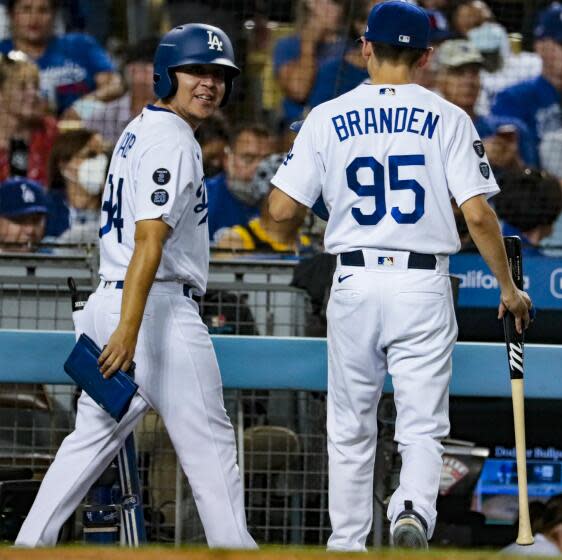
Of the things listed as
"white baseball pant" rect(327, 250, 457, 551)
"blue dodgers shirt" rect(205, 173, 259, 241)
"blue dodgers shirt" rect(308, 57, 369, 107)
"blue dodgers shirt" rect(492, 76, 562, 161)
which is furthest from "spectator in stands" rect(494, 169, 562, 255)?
"white baseball pant" rect(327, 250, 457, 551)

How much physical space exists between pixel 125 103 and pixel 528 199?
9.84 feet

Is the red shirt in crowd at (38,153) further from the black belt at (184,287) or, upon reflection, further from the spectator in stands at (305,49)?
the black belt at (184,287)

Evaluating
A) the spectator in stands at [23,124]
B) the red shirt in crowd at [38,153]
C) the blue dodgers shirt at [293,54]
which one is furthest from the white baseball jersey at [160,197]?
the blue dodgers shirt at [293,54]

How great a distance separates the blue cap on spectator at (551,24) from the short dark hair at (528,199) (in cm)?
154

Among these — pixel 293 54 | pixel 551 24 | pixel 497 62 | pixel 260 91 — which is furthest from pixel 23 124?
pixel 551 24

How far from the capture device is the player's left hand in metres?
3.93

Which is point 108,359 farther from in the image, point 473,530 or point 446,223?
A: point 473,530

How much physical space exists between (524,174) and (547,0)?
1.94 metres

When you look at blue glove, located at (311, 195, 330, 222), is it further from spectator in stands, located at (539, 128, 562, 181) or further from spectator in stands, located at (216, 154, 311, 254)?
spectator in stands, located at (539, 128, 562, 181)

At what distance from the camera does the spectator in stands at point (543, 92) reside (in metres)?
9.54

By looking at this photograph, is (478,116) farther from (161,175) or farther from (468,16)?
(161,175)

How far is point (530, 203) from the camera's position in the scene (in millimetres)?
8664

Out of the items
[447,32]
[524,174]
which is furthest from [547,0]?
[524,174]

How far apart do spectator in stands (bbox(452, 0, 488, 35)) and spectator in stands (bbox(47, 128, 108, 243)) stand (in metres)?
2.98
